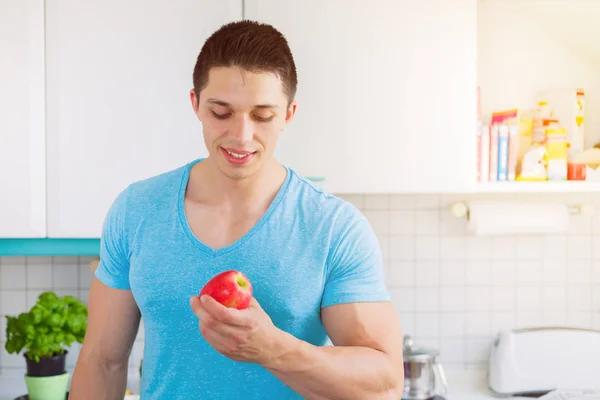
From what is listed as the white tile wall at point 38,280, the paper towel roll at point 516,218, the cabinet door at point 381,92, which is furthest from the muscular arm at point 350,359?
the white tile wall at point 38,280

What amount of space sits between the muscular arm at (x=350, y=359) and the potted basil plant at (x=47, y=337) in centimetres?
115

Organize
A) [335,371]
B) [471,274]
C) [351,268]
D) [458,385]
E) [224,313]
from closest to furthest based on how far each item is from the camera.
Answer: [224,313] < [335,371] < [351,268] < [458,385] < [471,274]

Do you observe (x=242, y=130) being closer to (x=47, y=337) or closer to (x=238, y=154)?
(x=238, y=154)

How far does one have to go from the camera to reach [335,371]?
1.04 metres

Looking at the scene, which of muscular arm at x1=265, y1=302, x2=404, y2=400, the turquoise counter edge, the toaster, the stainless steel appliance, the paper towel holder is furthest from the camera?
the paper towel holder

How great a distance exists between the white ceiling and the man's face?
1472 millimetres

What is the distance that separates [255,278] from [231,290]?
174 millimetres

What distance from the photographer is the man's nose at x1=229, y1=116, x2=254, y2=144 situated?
1090mm

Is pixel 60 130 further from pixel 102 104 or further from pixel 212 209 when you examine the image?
pixel 212 209

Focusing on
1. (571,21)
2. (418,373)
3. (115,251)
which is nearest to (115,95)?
(115,251)

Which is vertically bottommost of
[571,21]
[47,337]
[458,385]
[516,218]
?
[458,385]

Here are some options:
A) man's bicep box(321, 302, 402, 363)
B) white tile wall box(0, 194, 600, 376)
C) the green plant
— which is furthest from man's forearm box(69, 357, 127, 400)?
white tile wall box(0, 194, 600, 376)

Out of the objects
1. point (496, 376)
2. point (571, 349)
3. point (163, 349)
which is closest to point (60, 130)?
point (163, 349)

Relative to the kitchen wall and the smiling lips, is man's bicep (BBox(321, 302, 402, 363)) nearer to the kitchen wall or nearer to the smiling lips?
the smiling lips
